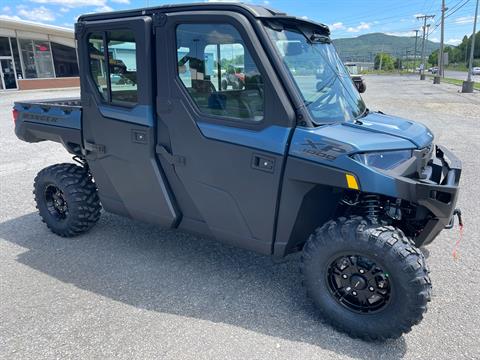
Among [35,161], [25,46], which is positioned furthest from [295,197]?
[25,46]

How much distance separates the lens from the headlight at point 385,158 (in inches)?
100

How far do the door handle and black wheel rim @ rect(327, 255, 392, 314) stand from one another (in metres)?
0.81

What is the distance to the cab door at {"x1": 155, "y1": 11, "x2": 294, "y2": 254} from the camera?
9.05ft

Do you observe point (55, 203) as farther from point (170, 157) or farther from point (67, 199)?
point (170, 157)

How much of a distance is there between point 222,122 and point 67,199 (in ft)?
7.13

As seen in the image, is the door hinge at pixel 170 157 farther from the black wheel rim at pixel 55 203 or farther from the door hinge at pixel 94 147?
the black wheel rim at pixel 55 203

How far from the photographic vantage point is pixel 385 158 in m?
2.62

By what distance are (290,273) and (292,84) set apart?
69.5 inches

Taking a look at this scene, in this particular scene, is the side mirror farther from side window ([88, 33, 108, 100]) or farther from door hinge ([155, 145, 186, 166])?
side window ([88, 33, 108, 100])

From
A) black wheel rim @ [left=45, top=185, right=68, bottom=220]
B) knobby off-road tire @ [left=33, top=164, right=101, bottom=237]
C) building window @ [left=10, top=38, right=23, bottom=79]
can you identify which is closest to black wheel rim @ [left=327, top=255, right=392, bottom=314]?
knobby off-road tire @ [left=33, top=164, right=101, bottom=237]

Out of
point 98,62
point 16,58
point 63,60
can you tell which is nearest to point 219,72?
point 98,62

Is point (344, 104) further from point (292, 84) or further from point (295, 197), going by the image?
point (295, 197)

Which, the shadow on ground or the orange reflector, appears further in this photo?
the shadow on ground

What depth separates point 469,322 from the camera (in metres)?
2.86
